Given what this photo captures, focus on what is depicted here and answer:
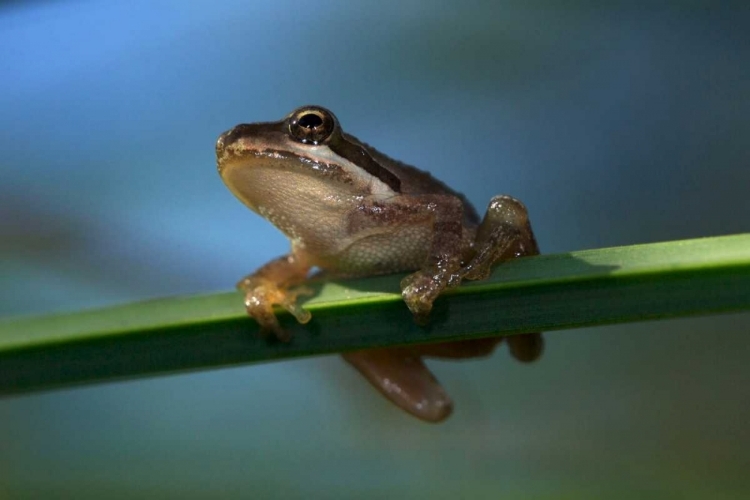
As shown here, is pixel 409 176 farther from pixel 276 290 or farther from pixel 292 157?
pixel 276 290

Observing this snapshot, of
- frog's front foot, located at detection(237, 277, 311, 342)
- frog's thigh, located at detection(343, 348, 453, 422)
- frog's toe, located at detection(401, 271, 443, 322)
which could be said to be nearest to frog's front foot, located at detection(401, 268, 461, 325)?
frog's toe, located at detection(401, 271, 443, 322)

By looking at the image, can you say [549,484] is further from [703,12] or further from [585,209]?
[703,12]

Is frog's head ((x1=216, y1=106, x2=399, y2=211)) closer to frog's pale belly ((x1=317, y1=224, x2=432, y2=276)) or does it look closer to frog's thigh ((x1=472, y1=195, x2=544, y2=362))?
frog's pale belly ((x1=317, y1=224, x2=432, y2=276))

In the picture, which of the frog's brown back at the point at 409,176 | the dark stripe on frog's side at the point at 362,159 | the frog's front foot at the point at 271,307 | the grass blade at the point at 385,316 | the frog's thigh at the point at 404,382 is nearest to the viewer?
the grass blade at the point at 385,316

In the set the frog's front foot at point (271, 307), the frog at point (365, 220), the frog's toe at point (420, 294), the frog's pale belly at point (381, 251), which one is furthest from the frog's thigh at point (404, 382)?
the frog's toe at point (420, 294)

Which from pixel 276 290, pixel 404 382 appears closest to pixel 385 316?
pixel 276 290

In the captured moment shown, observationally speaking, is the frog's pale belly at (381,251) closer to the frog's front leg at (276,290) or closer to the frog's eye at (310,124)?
the frog's front leg at (276,290)

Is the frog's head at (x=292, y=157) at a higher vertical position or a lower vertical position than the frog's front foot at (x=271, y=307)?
higher
